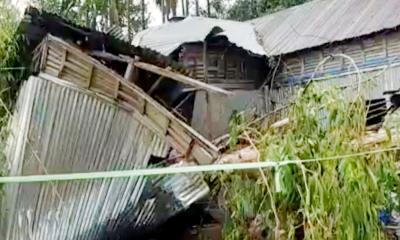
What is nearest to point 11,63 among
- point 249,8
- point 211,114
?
point 211,114

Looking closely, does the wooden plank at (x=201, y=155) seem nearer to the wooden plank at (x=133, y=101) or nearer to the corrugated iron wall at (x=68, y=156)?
the corrugated iron wall at (x=68, y=156)

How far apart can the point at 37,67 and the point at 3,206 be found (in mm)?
1658

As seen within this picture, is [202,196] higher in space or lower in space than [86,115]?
lower

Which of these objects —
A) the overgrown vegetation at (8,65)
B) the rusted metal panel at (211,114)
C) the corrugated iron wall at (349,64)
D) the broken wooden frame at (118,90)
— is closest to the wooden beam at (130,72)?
the broken wooden frame at (118,90)

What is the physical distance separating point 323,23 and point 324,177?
444 inches

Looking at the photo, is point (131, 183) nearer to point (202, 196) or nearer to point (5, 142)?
point (202, 196)

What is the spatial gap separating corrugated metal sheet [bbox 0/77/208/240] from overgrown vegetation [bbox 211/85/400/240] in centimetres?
151

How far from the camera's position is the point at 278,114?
6281 millimetres

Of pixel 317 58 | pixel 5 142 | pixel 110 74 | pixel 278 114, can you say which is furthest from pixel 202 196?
pixel 317 58

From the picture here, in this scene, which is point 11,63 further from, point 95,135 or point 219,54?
point 219,54

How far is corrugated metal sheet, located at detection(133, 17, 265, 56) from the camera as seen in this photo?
14906 millimetres

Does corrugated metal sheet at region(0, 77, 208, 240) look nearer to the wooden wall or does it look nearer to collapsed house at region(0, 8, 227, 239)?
collapsed house at region(0, 8, 227, 239)

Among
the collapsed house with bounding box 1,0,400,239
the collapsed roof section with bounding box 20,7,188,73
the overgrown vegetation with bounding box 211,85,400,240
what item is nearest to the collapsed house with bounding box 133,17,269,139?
the collapsed roof section with bounding box 20,7,188,73

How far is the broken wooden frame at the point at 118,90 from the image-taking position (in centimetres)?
632
